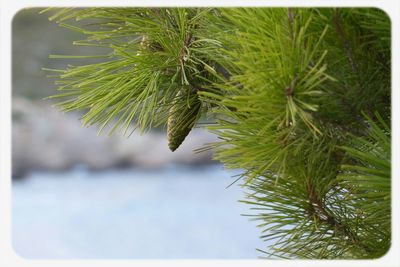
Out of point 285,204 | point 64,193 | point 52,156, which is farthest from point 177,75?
point 52,156

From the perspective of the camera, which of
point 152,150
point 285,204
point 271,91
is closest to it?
point 271,91

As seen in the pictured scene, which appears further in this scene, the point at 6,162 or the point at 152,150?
the point at 152,150

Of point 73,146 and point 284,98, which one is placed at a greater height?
point 73,146

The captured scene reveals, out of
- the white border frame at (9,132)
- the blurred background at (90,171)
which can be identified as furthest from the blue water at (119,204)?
the white border frame at (9,132)

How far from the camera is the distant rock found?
2268 mm

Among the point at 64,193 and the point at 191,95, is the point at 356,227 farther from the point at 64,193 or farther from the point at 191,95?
the point at 64,193

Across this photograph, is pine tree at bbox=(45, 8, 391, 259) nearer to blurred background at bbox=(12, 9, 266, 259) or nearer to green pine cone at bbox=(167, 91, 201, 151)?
green pine cone at bbox=(167, 91, 201, 151)

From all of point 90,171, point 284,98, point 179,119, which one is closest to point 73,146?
point 90,171

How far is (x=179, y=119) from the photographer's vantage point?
2.77ft

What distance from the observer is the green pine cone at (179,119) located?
84 centimetres

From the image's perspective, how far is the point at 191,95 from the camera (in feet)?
2.78

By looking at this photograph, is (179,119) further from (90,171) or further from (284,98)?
(90,171)

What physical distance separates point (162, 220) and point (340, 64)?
1693mm

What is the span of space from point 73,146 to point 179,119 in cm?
158
